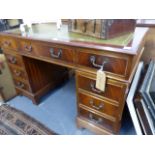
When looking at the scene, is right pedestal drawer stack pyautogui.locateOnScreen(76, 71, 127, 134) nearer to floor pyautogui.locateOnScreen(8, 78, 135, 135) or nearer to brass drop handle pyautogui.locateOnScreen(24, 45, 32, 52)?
floor pyautogui.locateOnScreen(8, 78, 135, 135)

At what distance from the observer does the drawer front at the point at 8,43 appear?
1.27m

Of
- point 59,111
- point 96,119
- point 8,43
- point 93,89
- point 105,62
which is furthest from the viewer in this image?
point 59,111

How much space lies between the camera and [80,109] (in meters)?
1.18

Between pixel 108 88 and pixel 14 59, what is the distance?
3.36 ft

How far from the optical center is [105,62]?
806mm

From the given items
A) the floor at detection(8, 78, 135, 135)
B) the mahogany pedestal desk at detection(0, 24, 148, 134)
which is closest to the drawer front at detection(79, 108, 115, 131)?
the mahogany pedestal desk at detection(0, 24, 148, 134)

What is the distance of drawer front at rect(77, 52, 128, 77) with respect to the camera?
2.50 feet

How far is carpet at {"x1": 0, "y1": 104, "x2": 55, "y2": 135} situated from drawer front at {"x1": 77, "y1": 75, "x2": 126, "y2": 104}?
616mm

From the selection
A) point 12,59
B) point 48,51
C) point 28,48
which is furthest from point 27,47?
point 12,59

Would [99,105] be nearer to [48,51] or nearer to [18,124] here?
[48,51]

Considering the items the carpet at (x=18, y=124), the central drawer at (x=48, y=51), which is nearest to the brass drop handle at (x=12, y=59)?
the central drawer at (x=48, y=51)

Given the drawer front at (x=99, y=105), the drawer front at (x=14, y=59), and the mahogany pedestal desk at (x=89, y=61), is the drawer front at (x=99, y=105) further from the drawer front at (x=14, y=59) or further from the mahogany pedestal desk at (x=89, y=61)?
the drawer front at (x=14, y=59)
